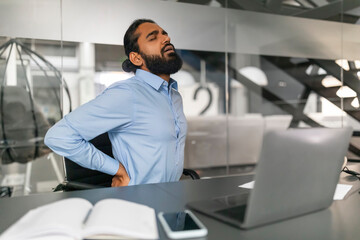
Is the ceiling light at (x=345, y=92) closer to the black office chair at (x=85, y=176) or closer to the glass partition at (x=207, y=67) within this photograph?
the glass partition at (x=207, y=67)

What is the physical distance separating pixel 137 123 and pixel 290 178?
3.98 feet

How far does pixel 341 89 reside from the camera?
494cm

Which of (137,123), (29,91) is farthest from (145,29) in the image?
(29,91)

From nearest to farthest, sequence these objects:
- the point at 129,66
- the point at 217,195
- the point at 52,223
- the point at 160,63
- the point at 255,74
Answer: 1. the point at 52,223
2. the point at 217,195
3. the point at 160,63
4. the point at 129,66
5. the point at 255,74

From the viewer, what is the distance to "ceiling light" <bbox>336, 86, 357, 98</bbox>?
16.2 ft

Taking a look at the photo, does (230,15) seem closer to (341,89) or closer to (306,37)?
(306,37)

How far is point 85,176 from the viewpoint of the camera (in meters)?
1.97

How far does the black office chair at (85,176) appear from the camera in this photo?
5.87ft

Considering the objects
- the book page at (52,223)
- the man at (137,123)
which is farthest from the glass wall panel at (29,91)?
the book page at (52,223)

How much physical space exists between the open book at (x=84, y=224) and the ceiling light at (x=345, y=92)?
192 inches

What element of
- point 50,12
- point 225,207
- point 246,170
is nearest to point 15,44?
point 50,12

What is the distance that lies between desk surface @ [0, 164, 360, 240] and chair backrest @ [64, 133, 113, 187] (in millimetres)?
736

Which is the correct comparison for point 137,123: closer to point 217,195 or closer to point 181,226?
point 217,195

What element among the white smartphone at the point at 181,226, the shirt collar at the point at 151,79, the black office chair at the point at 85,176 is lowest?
the black office chair at the point at 85,176
